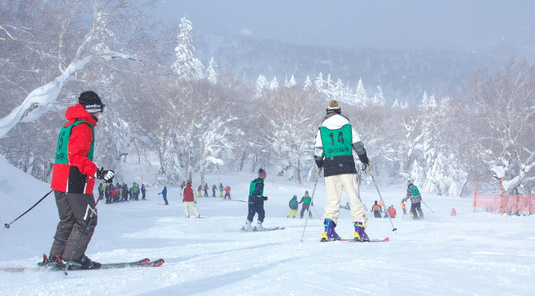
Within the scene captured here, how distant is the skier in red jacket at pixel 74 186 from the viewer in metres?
4.11

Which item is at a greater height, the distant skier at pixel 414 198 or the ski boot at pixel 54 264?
the distant skier at pixel 414 198

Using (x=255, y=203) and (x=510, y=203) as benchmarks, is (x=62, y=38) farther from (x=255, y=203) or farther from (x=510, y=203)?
(x=510, y=203)

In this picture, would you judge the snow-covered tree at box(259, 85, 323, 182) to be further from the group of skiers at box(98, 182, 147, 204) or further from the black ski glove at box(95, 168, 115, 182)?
the black ski glove at box(95, 168, 115, 182)

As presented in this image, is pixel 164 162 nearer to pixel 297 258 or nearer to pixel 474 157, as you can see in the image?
pixel 474 157

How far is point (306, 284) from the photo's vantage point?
2865mm

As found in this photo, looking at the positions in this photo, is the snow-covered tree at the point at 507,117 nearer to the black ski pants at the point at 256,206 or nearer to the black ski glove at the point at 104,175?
the black ski pants at the point at 256,206

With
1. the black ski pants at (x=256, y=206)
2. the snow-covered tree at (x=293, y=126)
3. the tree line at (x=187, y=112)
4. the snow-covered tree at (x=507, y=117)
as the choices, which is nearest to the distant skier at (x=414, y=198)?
the black ski pants at (x=256, y=206)

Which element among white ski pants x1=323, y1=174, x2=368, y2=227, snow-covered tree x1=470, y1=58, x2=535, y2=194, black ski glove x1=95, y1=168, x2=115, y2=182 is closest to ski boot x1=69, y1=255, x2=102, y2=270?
black ski glove x1=95, y1=168, x2=115, y2=182

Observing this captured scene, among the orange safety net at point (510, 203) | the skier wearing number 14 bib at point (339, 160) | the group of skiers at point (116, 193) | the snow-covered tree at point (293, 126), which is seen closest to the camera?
the skier wearing number 14 bib at point (339, 160)

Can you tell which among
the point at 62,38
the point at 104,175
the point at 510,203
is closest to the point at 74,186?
the point at 104,175

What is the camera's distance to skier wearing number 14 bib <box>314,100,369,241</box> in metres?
5.59

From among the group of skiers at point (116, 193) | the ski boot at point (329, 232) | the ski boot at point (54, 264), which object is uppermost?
the ski boot at point (329, 232)

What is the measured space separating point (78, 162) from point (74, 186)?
31 centimetres

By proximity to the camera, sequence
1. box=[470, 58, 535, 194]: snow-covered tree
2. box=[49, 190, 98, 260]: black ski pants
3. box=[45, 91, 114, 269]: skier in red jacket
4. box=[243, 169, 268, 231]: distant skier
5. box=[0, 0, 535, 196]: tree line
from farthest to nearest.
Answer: box=[470, 58, 535, 194]: snow-covered tree
box=[0, 0, 535, 196]: tree line
box=[243, 169, 268, 231]: distant skier
box=[49, 190, 98, 260]: black ski pants
box=[45, 91, 114, 269]: skier in red jacket
